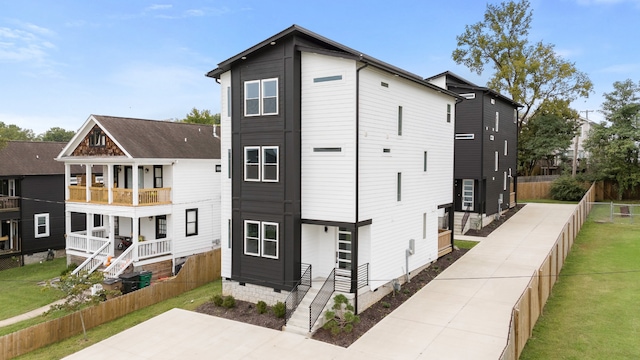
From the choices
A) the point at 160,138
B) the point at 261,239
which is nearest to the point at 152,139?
the point at 160,138

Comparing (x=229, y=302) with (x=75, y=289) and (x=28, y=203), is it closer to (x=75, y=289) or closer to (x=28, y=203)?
(x=75, y=289)

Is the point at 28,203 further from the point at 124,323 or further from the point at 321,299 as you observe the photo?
the point at 321,299

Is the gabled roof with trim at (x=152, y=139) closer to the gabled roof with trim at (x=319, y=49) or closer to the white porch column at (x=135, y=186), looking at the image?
the white porch column at (x=135, y=186)

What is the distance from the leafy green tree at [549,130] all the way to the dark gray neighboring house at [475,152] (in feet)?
49.9

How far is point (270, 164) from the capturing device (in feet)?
50.8

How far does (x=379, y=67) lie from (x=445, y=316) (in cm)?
852

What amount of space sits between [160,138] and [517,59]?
1374 inches

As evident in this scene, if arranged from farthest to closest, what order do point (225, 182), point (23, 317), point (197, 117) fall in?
point (197, 117) → point (23, 317) → point (225, 182)

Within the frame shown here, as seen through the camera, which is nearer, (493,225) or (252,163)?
(252,163)

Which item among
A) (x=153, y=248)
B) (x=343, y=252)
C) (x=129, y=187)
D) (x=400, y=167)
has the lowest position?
(x=153, y=248)

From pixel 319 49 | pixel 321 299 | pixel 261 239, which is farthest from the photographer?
pixel 261 239

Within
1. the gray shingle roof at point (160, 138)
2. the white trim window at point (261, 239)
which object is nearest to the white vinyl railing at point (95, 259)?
the gray shingle roof at point (160, 138)

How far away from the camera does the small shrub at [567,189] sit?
4084 centimetres

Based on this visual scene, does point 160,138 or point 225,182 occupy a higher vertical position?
point 160,138
